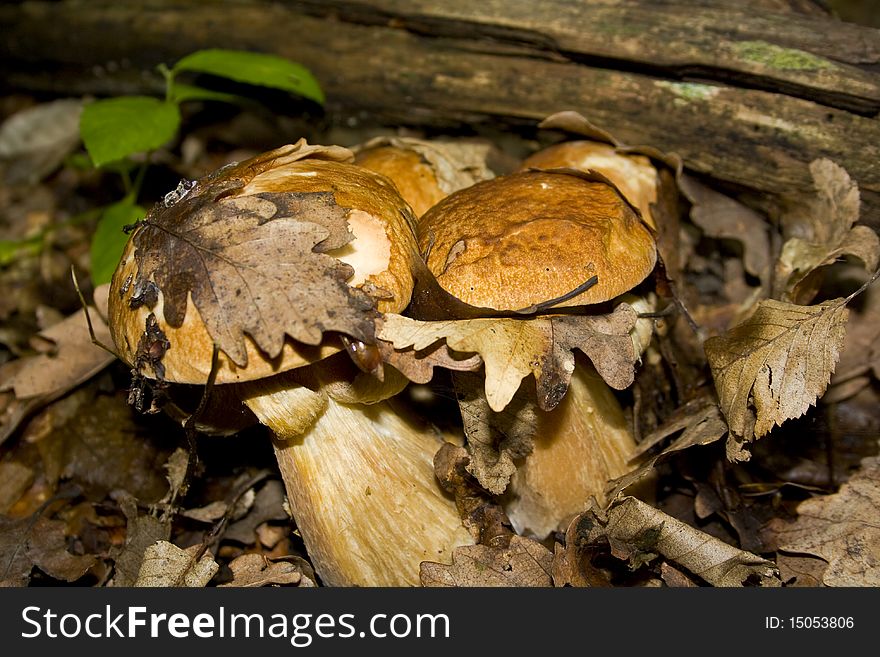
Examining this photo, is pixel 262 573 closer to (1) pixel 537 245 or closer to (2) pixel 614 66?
(1) pixel 537 245

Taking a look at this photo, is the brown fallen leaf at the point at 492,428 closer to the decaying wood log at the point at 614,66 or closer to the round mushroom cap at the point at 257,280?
the round mushroom cap at the point at 257,280

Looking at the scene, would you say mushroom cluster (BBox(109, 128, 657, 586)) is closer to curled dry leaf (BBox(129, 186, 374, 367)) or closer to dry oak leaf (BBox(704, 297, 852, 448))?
curled dry leaf (BBox(129, 186, 374, 367))

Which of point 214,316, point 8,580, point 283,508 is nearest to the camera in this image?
point 214,316

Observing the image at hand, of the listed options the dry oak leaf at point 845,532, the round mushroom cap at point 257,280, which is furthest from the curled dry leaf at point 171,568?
the dry oak leaf at point 845,532

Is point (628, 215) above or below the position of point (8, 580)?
above

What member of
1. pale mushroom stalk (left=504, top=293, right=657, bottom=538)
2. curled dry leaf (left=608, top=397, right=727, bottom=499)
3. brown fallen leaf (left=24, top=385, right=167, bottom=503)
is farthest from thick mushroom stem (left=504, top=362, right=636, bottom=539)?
brown fallen leaf (left=24, top=385, right=167, bottom=503)

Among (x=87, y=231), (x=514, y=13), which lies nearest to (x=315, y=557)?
(x=514, y=13)
